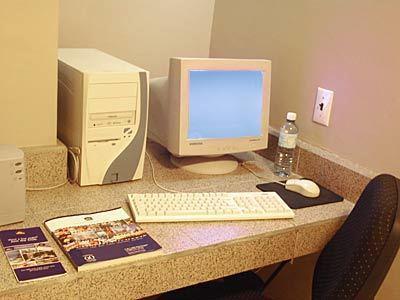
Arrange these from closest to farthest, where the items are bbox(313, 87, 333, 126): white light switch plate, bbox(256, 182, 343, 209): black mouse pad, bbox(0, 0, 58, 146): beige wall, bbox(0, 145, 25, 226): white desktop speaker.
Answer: bbox(0, 145, 25, 226): white desktop speaker < bbox(0, 0, 58, 146): beige wall < bbox(256, 182, 343, 209): black mouse pad < bbox(313, 87, 333, 126): white light switch plate

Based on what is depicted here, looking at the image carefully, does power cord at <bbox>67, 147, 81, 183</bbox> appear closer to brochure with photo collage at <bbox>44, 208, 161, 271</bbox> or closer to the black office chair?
brochure with photo collage at <bbox>44, 208, 161, 271</bbox>

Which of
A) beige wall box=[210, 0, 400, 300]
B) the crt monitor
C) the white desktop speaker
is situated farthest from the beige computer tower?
beige wall box=[210, 0, 400, 300]

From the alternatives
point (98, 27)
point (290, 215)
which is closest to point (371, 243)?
point (290, 215)

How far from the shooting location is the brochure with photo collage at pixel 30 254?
3.77 ft

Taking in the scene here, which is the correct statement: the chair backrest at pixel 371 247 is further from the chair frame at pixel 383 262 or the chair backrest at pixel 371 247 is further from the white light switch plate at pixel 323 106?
the white light switch plate at pixel 323 106

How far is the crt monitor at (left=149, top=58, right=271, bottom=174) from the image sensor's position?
5.65 feet

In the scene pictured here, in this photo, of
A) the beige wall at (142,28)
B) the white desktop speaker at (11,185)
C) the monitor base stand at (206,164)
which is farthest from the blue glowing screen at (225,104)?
the white desktop speaker at (11,185)

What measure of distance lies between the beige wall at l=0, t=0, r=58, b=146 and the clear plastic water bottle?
2.60ft

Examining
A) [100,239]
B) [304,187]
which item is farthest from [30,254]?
[304,187]

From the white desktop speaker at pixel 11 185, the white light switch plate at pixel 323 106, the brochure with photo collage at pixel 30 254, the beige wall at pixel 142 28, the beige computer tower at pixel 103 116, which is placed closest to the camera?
the brochure with photo collage at pixel 30 254

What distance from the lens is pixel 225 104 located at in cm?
180

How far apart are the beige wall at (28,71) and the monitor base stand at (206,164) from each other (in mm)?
495

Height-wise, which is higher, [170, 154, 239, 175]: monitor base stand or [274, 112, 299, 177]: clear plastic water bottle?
[274, 112, 299, 177]: clear plastic water bottle

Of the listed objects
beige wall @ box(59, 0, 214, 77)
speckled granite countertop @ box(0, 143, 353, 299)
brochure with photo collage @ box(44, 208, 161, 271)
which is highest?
beige wall @ box(59, 0, 214, 77)
